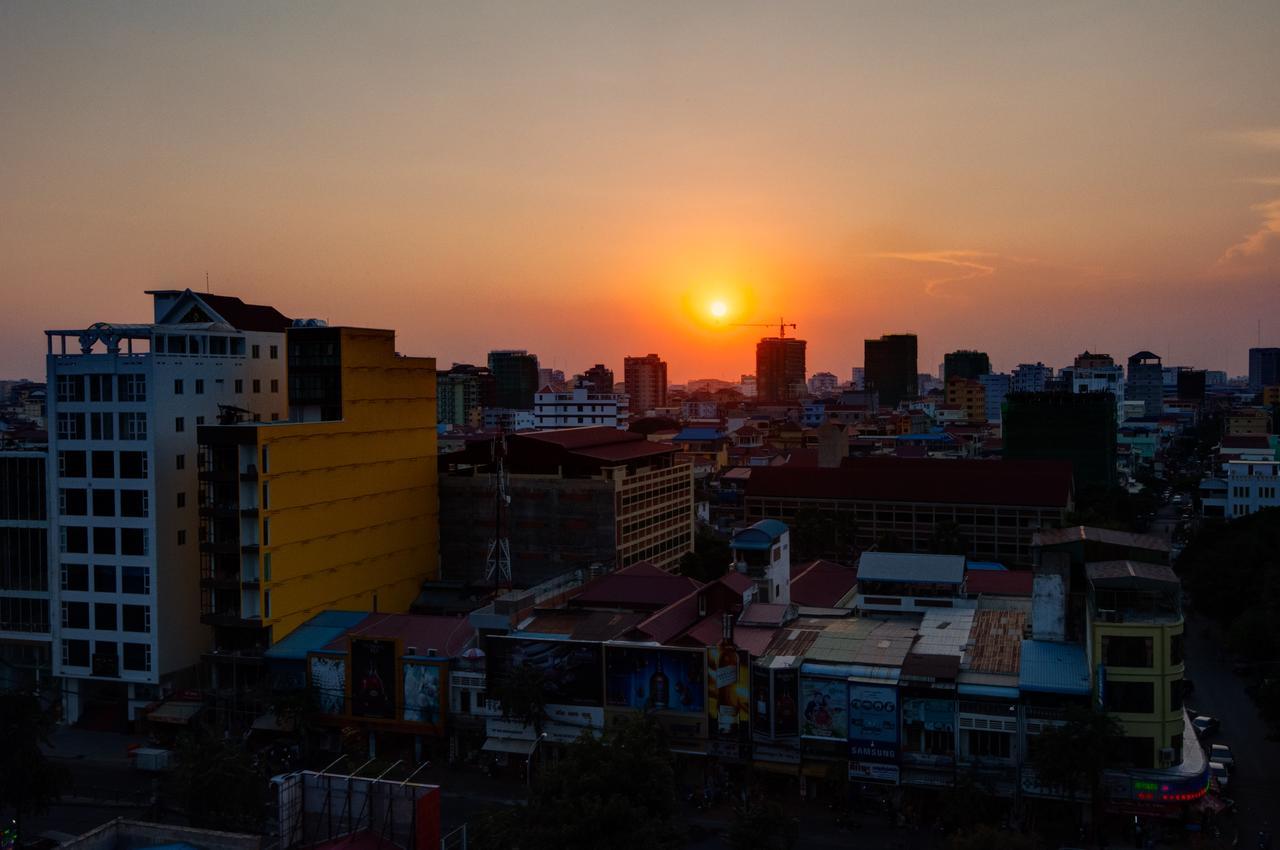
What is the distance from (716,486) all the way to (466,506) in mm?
67468

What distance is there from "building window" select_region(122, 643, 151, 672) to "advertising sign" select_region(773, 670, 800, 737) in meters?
32.2

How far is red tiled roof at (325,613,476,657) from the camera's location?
50844 millimetres

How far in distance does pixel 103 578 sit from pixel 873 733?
130 feet

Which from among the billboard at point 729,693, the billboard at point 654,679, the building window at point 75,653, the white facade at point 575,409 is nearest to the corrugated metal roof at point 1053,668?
the billboard at point 729,693

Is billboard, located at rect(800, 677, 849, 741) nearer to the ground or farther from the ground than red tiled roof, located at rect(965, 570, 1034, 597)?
nearer to the ground

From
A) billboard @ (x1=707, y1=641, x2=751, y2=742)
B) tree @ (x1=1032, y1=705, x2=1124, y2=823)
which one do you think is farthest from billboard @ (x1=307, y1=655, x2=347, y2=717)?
tree @ (x1=1032, y1=705, x2=1124, y2=823)

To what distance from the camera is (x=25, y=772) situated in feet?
131

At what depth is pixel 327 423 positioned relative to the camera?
60906 mm

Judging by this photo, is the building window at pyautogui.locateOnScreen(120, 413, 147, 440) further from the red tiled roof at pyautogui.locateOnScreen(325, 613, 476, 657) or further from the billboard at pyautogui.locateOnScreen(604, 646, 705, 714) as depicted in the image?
the billboard at pyautogui.locateOnScreen(604, 646, 705, 714)

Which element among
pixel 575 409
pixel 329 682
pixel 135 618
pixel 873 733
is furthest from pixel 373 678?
pixel 575 409

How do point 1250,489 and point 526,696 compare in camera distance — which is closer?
point 526,696

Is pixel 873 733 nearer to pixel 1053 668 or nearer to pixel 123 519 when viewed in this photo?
pixel 1053 668

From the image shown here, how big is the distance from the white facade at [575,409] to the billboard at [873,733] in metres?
112

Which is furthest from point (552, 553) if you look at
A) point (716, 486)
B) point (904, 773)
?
point (716, 486)
